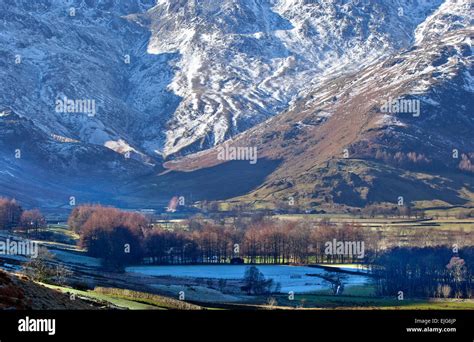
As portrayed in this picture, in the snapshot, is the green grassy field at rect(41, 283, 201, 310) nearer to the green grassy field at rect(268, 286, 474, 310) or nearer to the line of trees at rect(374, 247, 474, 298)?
the green grassy field at rect(268, 286, 474, 310)

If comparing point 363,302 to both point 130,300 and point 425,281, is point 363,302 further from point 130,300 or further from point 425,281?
point 130,300

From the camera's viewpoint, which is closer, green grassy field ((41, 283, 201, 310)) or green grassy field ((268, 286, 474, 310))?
green grassy field ((41, 283, 201, 310))

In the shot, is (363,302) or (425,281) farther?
(425,281)

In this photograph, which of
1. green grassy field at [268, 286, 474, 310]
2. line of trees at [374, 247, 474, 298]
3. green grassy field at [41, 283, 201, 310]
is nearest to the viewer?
green grassy field at [41, 283, 201, 310]

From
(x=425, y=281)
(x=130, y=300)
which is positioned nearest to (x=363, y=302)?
(x=425, y=281)

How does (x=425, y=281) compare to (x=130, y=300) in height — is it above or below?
below

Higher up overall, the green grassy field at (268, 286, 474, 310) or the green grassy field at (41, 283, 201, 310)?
the green grassy field at (41, 283, 201, 310)

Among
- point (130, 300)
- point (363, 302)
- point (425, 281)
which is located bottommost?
point (363, 302)

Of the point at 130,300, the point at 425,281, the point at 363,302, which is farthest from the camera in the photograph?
the point at 425,281

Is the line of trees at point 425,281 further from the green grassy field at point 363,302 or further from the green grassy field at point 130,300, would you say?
the green grassy field at point 130,300

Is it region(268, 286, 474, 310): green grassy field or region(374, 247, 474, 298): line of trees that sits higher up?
region(374, 247, 474, 298): line of trees

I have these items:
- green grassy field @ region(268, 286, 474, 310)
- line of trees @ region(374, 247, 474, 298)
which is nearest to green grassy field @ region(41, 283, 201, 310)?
green grassy field @ region(268, 286, 474, 310)

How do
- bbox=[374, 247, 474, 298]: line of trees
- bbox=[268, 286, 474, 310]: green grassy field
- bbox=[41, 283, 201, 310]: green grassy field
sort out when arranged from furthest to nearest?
bbox=[374, 247, 474, 298]: line of trees
bbox=[268, 286, 474, 310]: green grassy field
bbox=[41, 283, 201, 310]: green grassy field
